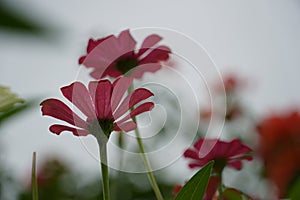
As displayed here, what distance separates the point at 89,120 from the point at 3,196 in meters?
0.26

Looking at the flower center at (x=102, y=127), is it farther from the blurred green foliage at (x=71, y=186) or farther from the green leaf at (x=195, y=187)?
the blurred green foliage at (x=71, y=186)

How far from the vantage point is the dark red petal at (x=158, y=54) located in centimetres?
23

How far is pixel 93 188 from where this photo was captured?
1.70ft

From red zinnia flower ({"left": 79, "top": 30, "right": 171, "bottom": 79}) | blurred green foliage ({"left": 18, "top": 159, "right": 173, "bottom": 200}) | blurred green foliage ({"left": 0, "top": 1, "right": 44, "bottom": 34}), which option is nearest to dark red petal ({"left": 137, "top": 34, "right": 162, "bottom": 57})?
red zinnia flower ({"left": 79, "top": 30, "right": 171, "bottom": 79})

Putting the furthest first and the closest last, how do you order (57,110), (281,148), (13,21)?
1. (281,148)
2. (13,21)
3. (57,110)

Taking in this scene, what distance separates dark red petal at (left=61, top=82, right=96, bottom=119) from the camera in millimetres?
169

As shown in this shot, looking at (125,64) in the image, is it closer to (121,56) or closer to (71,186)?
(121,56)

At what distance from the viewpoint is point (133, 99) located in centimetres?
17

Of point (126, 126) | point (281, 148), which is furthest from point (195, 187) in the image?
point (281, 148)

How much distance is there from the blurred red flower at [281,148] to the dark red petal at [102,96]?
25 cm

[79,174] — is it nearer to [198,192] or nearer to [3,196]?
[3,196]

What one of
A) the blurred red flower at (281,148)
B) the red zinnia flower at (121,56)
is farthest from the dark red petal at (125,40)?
the blurred red flower at (281,148)

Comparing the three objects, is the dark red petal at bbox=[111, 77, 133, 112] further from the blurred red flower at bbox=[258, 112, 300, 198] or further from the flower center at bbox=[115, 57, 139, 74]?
the blurred red flower at bbox=[258, 112, 300, 198]

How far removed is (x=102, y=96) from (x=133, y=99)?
11 millimetres
